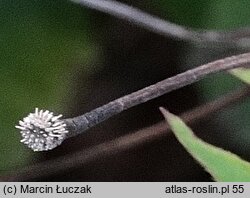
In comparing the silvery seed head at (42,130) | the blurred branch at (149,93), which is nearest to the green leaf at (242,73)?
the blurred branch at (149,93)

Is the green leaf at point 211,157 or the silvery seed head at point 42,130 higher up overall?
the silvery seed head at point 42,130

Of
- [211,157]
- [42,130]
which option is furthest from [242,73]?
[42,130]

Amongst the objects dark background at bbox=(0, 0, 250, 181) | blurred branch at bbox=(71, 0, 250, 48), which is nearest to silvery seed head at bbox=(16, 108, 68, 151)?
dark background at bbox=(0, 0, 250, 181)

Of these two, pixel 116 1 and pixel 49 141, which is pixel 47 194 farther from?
pixel 116 1

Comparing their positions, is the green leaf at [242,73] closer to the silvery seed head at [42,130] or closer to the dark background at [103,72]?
the dark background at [103,72]

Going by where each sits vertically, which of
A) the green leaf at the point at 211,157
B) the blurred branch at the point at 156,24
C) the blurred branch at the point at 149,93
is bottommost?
the green leaf at the point at 211,157

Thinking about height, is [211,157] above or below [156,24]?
below

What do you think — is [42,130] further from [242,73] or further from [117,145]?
[242,73]
